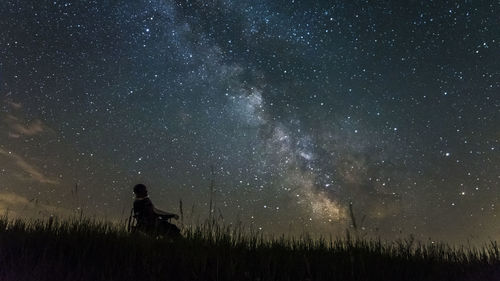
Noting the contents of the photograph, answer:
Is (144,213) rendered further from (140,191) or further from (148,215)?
(140,191)

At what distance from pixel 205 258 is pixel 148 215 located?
3.72 m

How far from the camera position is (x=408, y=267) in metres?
5.27

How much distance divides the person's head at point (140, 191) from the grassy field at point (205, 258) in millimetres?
2112

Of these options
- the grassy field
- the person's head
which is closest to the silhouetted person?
the person's head

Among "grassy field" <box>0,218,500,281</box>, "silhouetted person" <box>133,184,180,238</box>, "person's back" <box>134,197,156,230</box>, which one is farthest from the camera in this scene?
"person's back" <box>134,197,156,230</box>

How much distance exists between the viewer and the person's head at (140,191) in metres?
8.37

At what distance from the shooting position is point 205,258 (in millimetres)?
4516

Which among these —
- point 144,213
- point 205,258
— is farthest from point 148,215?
point 205,258

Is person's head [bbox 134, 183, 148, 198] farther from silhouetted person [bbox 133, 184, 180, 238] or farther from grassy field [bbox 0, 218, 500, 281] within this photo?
grassy field [bbox 0, 218, 500, 281]

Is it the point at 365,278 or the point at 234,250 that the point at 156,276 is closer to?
the point at 234,250

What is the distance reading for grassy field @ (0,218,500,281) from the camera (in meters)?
4.25

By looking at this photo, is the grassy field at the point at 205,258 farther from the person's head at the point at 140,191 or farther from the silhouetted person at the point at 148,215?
the person's head at the point at 140,191

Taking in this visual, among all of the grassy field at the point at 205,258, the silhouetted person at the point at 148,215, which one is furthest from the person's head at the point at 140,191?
the grassy field at the point at 205,258

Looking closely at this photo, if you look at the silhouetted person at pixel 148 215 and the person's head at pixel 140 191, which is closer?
the silhouetted person at pixel 148 215
